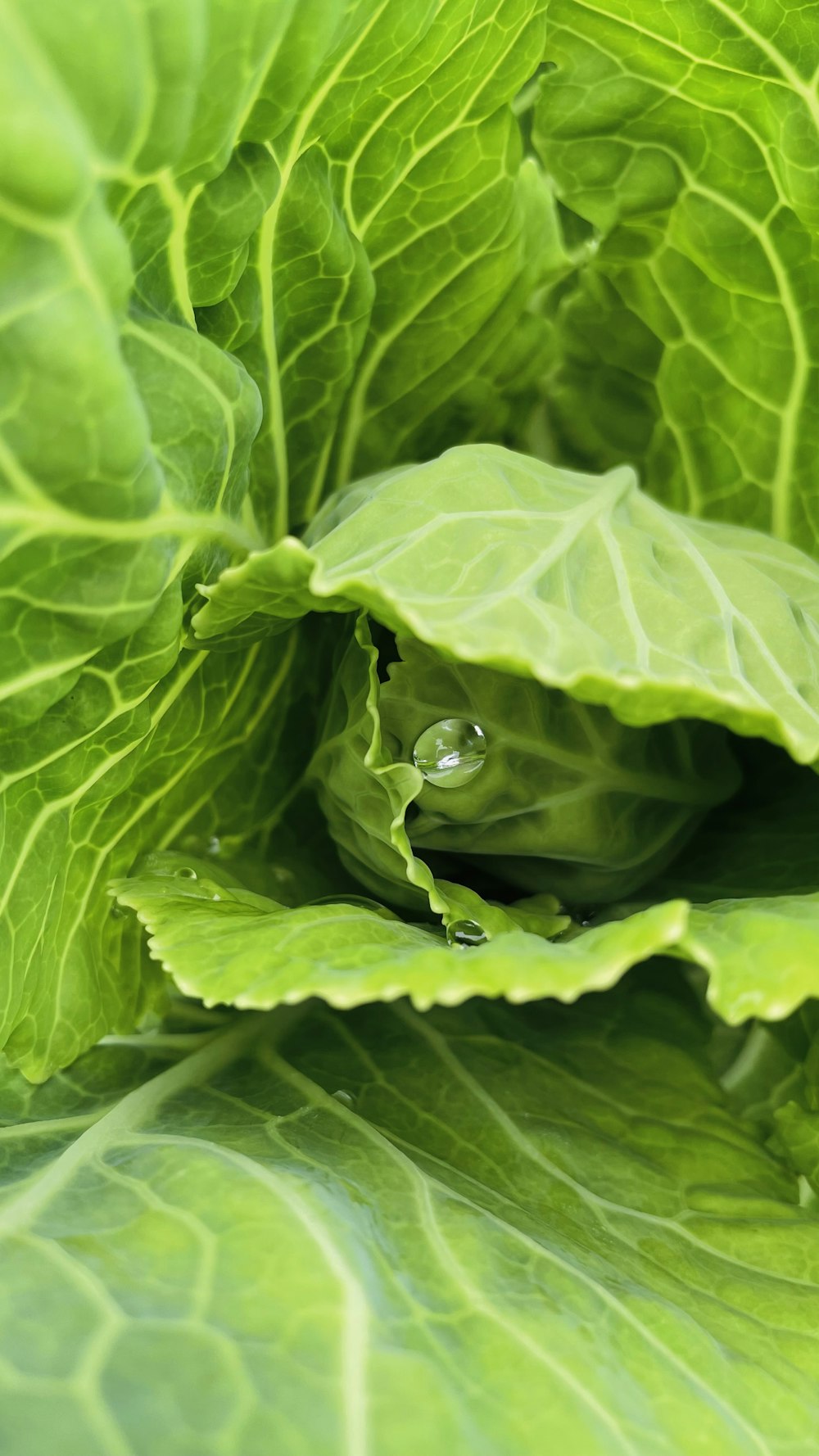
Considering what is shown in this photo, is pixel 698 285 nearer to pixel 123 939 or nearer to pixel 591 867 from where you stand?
pixel 591 867

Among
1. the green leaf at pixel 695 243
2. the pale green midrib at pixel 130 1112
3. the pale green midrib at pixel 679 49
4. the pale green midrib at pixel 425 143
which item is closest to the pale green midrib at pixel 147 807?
the pale green midrib at pixel 130 1112

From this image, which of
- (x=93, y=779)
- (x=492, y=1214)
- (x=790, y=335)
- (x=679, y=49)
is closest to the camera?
(x=492, y=1214)

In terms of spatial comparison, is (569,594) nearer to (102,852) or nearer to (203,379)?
(203,379)

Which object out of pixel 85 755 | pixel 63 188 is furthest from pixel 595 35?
pixel 85 755

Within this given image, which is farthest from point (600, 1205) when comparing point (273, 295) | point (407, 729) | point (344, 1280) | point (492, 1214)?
point (273, 295)

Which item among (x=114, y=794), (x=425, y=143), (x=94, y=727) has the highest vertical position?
(x=425, y=143)

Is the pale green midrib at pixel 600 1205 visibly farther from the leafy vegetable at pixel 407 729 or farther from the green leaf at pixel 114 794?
the green leaf at pixel 114 794

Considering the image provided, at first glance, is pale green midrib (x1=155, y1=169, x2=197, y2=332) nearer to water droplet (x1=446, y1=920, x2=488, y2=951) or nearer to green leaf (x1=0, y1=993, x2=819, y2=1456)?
water droplet (x1=446, y1=920, x2=488, y2=951)
